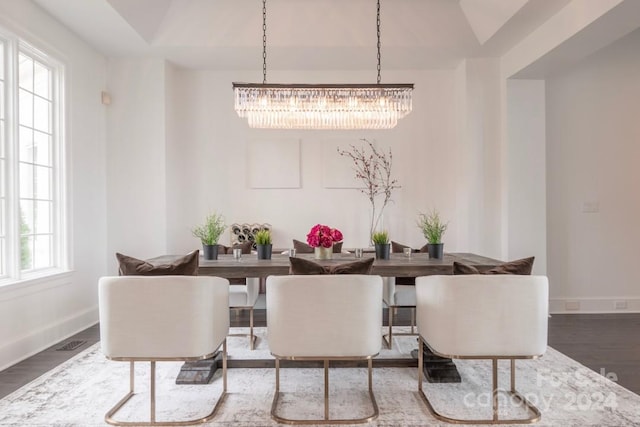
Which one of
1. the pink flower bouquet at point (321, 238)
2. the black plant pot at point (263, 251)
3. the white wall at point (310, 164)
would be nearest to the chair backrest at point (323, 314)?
the pink flower bouquet at point (321, 238)

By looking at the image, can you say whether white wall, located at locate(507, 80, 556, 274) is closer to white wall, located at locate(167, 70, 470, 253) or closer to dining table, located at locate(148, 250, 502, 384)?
white wall, located at locate(167, 70, 470, 253)

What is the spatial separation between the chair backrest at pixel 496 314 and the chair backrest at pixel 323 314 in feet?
1.38

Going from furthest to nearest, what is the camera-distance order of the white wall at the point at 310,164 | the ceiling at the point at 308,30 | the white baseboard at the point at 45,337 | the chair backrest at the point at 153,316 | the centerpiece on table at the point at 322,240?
the white wall at the point at 310,164 → the ceiling at the point at 308,30 → the white baseboard at the point at 45,337 → the centerpiece on table at the point at 322,240 → the chair backrest at the point at 153,316

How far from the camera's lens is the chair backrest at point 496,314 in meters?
1.99

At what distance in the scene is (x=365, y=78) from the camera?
474cm

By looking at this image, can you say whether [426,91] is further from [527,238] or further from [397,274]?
[397,274]

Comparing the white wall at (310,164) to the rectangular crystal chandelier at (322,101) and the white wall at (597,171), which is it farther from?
the rectangular crystal chandelier at (322,101)

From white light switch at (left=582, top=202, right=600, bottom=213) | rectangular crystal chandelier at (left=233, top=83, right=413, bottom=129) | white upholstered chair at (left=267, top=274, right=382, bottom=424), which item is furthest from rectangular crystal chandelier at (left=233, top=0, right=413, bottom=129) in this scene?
white light switch at (left=582, top=202, right=600, bottom=213)

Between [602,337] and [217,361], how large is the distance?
3362 millimetres

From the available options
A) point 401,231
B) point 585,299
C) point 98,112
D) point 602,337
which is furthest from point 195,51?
point 585,299

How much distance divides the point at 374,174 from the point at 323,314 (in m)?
3.02

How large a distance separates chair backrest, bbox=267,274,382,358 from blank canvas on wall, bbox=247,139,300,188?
112 inches

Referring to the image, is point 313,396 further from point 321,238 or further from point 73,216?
point 73,216

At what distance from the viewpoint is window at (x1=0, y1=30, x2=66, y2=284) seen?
299 centimetres
